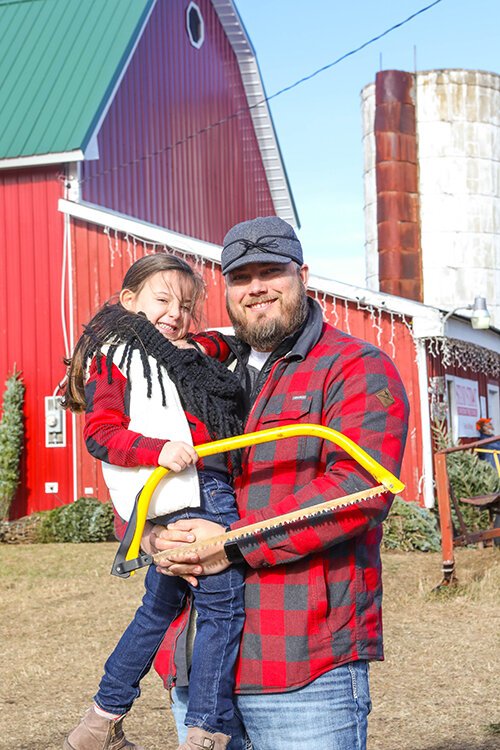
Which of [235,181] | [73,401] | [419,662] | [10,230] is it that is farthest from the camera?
[235,181]

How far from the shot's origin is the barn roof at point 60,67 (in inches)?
634

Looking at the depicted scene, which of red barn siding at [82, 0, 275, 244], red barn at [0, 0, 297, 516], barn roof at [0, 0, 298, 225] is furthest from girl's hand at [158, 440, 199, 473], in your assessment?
red barn siding at [82, 0, 275, 244]

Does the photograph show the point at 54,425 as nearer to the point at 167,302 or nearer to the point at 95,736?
the point at 167,302

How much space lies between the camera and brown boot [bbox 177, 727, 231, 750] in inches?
122

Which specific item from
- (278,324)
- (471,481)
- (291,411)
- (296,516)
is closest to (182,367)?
(278,324)

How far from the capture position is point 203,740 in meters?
3.10

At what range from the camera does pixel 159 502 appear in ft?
10.4

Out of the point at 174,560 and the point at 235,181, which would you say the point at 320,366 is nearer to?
the point at 174,560

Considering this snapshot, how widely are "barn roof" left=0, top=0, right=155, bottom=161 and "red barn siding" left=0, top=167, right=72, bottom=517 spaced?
2.07 feet

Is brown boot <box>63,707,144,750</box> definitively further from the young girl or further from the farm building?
the farm building

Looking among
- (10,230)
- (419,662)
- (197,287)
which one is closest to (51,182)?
(10,230)

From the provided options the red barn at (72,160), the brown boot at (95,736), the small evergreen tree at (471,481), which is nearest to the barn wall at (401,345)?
the small evergreen tree at (471,481)

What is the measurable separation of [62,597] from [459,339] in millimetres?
7190

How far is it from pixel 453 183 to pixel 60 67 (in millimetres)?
13810
